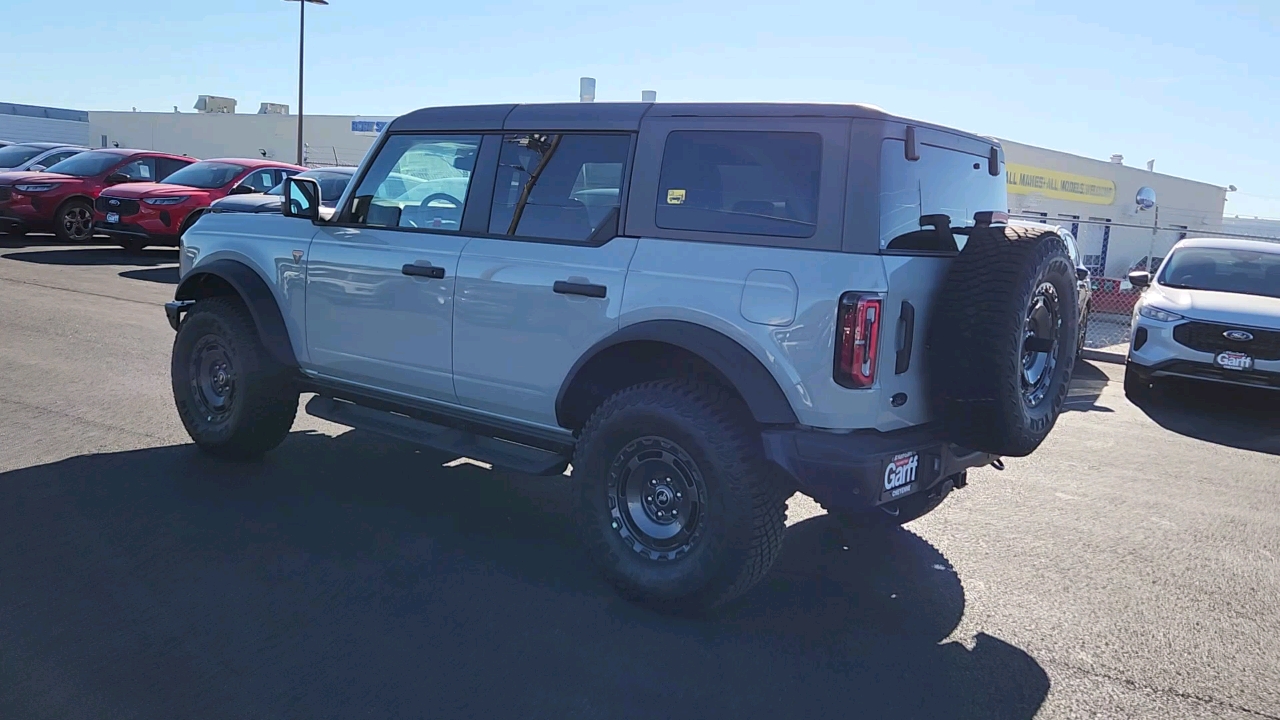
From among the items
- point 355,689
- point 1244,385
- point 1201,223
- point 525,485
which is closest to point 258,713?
point 355,689

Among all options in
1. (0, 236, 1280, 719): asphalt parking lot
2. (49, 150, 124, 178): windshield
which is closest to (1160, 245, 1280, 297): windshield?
(0, 236, 1280, 719): asphalt parking lot

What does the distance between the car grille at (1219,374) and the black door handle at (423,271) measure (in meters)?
7.07

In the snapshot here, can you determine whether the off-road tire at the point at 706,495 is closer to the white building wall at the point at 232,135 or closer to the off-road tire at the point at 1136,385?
the off-road tire at the point at 1136,385

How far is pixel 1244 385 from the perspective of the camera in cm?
877

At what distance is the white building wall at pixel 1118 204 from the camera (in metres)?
32.6

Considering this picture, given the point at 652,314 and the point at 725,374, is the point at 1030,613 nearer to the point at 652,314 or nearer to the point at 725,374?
the point at 725,374

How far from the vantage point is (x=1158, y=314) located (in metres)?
9.34

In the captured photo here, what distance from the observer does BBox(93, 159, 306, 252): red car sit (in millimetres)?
15945

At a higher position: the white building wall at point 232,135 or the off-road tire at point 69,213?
the white building wall at point 232,135

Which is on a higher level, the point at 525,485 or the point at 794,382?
the point at 794,382

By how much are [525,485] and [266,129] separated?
41.6 meters

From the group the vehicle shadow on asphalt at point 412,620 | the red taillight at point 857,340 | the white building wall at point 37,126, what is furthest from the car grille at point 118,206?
the white building wall at point 37,126

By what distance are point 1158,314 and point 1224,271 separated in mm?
1320

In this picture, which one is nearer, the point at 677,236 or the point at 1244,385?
the point at 677,236
